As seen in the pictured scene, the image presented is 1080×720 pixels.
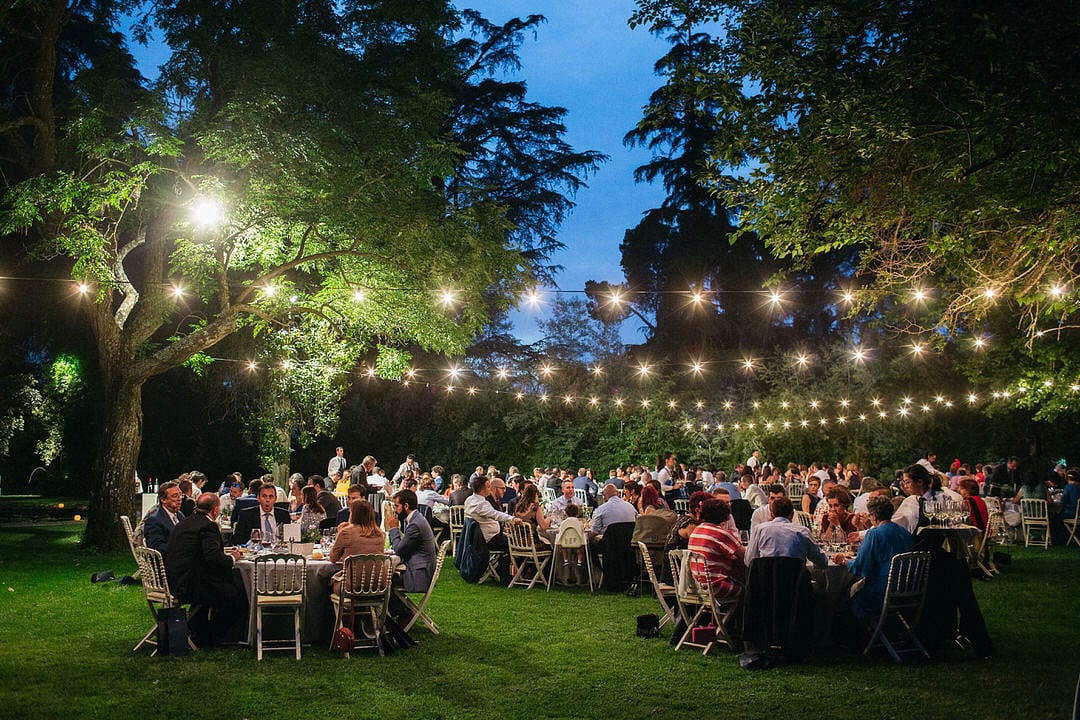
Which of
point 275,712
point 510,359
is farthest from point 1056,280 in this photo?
point 510,359

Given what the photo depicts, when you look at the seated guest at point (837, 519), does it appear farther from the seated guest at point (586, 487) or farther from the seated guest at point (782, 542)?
the seated guest at point (586, 487)

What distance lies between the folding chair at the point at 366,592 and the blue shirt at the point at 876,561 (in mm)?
3713

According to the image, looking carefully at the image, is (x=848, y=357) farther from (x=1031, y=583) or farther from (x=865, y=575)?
(x=865, y=575)

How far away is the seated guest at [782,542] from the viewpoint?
640 centimetres

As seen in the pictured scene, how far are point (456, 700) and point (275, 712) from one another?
1.14 metres

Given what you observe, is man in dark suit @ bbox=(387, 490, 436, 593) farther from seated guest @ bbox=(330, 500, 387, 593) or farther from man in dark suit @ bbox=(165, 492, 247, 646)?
man in dark suit @ bbox=(165, 492, 247, 646)

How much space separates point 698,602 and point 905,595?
1.55 meters

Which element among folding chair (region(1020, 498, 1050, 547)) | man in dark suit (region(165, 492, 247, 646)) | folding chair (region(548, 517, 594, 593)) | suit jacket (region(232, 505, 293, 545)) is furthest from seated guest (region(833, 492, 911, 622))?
folding chair (region(1020, 498, 1050, 547))

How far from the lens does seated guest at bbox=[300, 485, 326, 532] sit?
32.7ft

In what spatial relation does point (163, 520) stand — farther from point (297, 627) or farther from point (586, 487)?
point (586, 487)

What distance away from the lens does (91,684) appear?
19.7 feet

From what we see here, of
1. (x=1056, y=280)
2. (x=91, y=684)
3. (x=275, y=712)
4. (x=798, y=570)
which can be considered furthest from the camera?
(x=1056, y=280)

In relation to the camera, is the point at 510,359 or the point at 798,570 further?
the point at 510,359

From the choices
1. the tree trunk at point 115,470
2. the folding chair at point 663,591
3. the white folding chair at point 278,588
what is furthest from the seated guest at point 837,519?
the tree trunk at point 115,470
